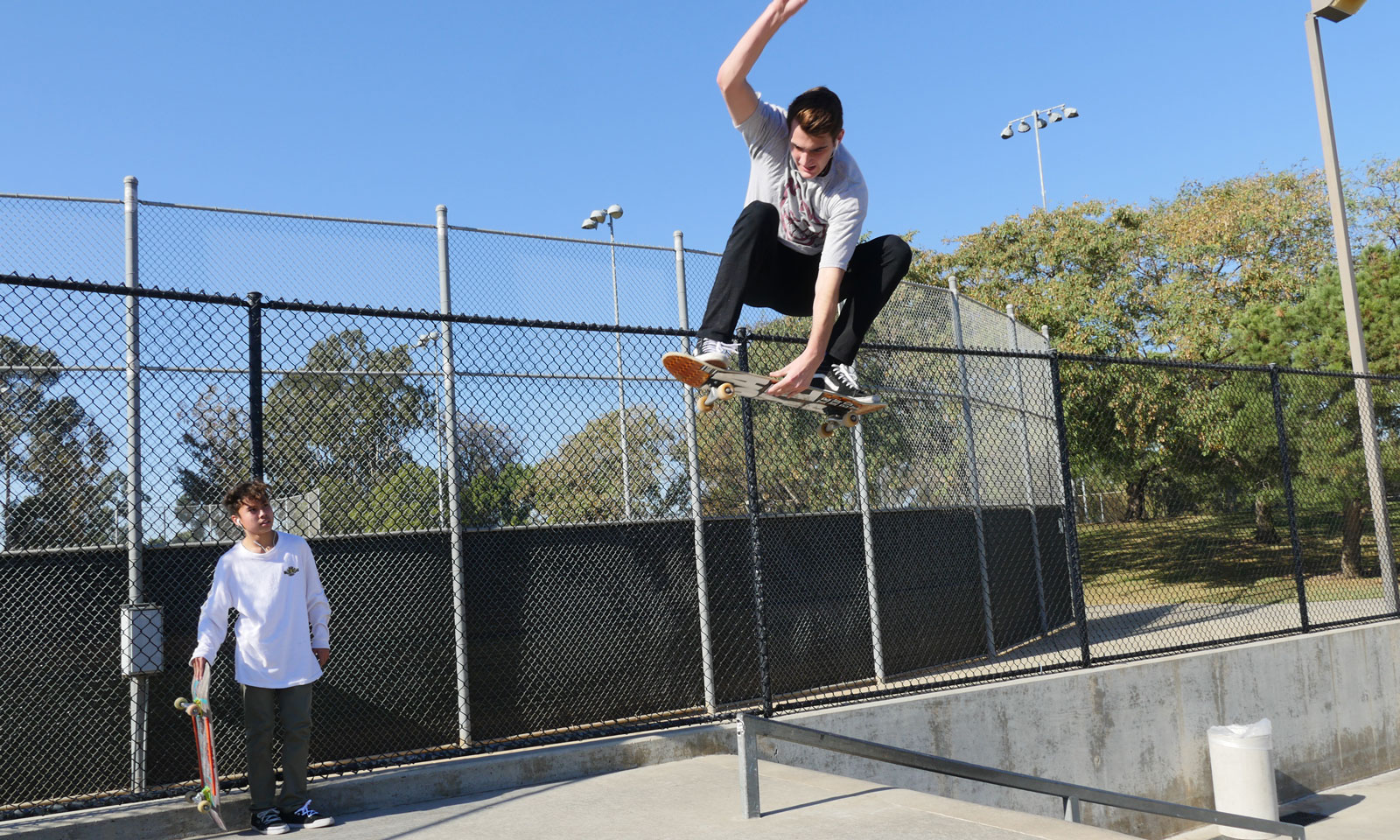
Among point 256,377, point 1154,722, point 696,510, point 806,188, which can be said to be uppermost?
point 806,188

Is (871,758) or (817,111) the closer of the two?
(817,111)

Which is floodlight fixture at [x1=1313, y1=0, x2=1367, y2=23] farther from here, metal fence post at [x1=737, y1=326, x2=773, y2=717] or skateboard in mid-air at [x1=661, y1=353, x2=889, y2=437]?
skateboard in mid-air at [x1=661, y1=353, x2=889, y2=437]

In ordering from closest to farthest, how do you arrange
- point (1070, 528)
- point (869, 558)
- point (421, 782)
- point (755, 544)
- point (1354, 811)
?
point (421, 782) < point (755, 544) < point (1070, 528) < point (1354, 811) < point (869, 558)

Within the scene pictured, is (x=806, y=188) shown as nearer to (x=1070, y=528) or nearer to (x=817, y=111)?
(x=817, y=111)

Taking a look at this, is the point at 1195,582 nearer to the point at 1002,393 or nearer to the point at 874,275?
the point at 1002,393

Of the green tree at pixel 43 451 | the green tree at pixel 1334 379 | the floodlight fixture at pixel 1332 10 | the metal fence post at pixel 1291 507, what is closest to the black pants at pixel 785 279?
the green tree at pixel 43 451

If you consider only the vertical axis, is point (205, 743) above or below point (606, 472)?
below

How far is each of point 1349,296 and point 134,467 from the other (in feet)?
37.0

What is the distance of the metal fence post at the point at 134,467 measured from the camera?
4.98 metres

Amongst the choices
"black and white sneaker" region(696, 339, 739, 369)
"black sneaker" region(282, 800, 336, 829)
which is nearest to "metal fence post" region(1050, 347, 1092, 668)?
"black and white sneaker" region(696, 339, 739, 369)

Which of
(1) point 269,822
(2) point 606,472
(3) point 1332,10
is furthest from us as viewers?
(3) point 1332,10

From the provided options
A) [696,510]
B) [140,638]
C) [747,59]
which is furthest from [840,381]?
[140,638]

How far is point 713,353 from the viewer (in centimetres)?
388

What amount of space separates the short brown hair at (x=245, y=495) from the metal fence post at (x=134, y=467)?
3.25 feet
